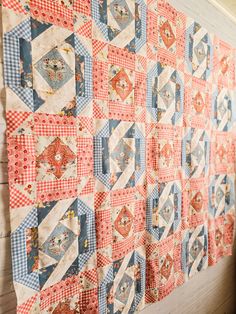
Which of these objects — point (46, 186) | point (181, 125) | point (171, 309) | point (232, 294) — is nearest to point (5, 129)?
point (46, 186)

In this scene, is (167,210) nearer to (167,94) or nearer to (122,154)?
(122,154)

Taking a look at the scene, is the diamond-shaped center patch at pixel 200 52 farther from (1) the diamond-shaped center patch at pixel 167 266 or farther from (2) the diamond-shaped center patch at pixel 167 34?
(1) the diamond-shaped center patch at pixel 167 266

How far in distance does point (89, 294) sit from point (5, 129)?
0.76m

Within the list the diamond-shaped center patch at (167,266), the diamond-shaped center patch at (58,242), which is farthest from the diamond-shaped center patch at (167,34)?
the diamond-shaped center patch at (167,266)

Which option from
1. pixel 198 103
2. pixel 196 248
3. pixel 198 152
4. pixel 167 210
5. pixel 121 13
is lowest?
pixel 196 248

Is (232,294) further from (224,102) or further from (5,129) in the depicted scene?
(5,129)

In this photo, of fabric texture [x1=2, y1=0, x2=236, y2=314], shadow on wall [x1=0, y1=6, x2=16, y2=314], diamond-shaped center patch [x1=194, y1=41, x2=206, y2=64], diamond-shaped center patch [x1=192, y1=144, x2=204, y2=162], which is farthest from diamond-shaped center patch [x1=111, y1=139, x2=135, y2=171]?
diamond-shaped center patch [x1=194, y1=41, x2=206, y2=64]

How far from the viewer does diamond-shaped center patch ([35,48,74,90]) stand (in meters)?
0.88

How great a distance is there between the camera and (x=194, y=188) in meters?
1.66

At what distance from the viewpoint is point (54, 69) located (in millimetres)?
905

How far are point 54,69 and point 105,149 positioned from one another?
383 millimetres

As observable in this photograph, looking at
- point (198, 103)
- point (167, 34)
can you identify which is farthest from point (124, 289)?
point (167, 34)

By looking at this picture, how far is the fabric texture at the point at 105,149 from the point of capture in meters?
0.84

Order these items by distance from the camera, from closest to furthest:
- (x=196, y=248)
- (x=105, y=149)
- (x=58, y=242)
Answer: (x=58, y=242), (x=105, y=149), (x=196, y=248)
